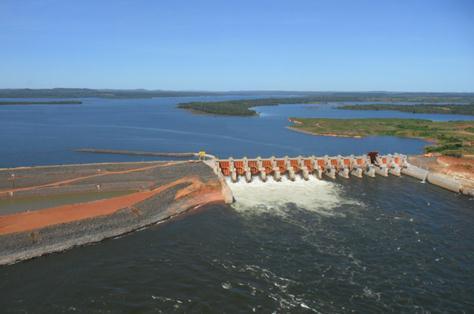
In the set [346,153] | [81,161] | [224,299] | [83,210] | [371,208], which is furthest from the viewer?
[346,153]

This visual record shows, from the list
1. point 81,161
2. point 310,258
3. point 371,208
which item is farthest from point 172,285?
point 81,161

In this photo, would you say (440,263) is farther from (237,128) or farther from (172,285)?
(237,128)

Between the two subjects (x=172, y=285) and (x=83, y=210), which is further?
(x=83, y=210)

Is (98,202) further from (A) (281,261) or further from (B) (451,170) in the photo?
(B) (451,170)

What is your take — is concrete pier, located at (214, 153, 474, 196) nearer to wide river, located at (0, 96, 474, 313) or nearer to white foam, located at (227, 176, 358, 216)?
white foam, located at (227, 176, 358, 216)

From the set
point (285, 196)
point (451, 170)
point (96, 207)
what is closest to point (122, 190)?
point (96, 207)

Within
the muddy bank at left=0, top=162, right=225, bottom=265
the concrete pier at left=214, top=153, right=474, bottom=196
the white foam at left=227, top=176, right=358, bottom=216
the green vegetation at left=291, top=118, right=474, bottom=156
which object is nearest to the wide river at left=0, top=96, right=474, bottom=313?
the white foam at left=227, top=176, right=358, bottom=216
